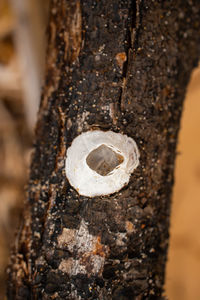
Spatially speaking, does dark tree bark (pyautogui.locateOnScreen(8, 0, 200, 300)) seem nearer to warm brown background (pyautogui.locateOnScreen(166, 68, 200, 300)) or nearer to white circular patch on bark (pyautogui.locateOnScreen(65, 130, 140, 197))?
white circular patch on bark (pyautogui.locateOnScreen(65, 130, 140, 197))

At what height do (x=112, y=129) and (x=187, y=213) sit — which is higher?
(x=187, y=213)

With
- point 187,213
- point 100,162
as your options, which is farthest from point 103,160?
point 187,213

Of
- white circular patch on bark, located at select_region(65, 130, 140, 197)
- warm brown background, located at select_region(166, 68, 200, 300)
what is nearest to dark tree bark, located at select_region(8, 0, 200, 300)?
white circular patch on bark, located at select_region(65, 130, 140, 197)

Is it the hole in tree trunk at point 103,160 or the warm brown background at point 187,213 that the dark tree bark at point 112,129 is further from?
the warm brown background at point 187,213

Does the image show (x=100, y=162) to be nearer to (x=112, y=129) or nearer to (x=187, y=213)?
(x=112, y=129)

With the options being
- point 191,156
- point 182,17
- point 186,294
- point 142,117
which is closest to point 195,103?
point 191,156

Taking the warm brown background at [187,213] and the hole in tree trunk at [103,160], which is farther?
the warm brown background at [187,213]

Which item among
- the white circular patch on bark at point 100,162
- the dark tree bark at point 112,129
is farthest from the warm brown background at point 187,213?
the white circular patch on bark at point 100,162

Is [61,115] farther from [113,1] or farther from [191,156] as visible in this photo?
[191,156]
